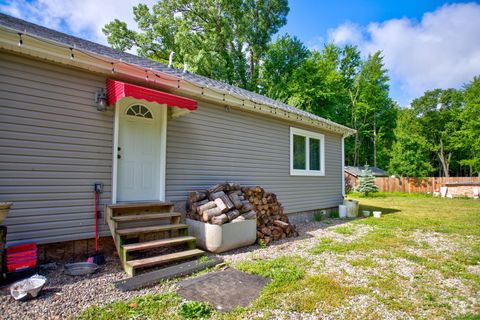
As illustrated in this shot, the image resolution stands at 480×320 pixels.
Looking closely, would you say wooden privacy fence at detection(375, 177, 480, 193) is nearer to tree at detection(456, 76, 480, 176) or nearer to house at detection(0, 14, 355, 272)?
tree at detection(456, 76, 480, 176)

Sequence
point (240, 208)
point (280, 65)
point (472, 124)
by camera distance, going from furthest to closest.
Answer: point (472, 124) < point (280, 65) < point (240, 208)

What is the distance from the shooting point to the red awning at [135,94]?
361 centimetres

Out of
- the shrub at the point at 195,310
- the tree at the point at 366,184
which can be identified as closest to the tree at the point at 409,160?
the tree at the point at 366,184

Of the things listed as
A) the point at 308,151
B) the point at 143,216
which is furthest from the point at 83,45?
the point at 308,151

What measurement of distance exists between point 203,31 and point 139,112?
18.4 meters

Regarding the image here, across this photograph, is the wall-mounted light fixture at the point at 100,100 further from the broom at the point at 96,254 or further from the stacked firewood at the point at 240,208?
the stacked firewood at the point at 240,208

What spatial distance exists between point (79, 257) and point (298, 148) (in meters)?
6.05

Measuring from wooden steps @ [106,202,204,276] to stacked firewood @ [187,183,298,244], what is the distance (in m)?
0.45

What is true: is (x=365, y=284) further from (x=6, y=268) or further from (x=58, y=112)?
(x=58, y=112)

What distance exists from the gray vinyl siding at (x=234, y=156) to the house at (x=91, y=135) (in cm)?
2

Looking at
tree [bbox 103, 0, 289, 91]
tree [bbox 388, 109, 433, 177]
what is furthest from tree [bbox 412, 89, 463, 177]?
tree [bbox 103, 0, 289, 91]

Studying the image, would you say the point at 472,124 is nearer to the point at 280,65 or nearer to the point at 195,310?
the point at 280,65

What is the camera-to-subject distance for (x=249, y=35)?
67.2 feet

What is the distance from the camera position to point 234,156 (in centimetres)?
592
